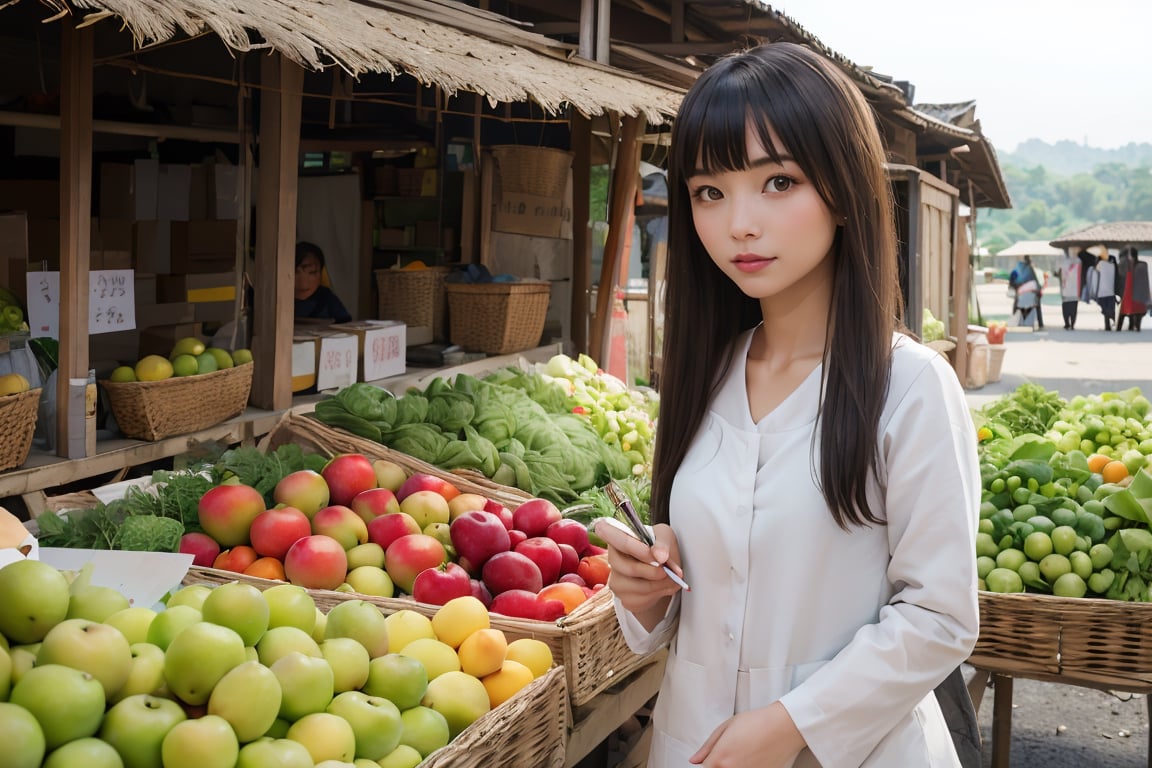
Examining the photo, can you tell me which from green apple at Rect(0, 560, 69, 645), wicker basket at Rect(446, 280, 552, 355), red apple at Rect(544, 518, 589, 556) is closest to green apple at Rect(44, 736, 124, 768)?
green apple at Rect(0, 560, 69, 645)

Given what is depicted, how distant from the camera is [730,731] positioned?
1.58 meters

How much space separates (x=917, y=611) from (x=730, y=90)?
31.4 inches

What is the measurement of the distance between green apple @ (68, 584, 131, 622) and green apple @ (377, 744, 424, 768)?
0.57m

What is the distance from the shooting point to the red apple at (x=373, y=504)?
3.47 meters

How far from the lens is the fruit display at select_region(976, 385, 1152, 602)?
3.50 m

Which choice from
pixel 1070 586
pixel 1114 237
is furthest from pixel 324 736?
pixel 1114 237

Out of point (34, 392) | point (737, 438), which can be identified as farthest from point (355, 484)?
point (737, 438)

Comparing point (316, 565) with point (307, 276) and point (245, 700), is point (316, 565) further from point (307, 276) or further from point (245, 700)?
point (307, 276)

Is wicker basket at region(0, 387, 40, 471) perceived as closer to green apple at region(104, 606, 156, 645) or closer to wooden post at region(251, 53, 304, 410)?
wooden post at region(251, 53, 304, 410)

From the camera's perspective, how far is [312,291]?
748cm

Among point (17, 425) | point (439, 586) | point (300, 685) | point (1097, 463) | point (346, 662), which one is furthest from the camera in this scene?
point (1097, 463)

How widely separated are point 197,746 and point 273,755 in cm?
14

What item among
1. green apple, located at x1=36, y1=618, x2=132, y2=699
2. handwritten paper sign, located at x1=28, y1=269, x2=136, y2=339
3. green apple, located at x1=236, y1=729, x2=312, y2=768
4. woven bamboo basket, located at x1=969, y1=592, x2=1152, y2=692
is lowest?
woven bamboo basket, located at x1=969, y1=592, x2=1152, y2=692

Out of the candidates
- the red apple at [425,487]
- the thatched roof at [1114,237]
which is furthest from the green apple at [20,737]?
the thatched roof at [1114,237]
